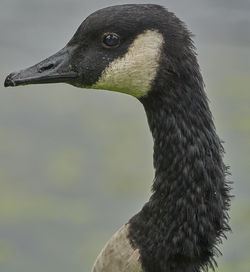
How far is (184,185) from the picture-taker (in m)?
4.16

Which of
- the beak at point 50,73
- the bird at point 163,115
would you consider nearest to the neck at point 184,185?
the bird at point 163,115

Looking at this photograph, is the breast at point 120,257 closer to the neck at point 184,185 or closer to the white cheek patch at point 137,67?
the neck at point 184,185

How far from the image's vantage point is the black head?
4.05m

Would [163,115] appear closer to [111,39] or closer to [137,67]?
[137,67]

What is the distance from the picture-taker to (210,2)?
371 inches

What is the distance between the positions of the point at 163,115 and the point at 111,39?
382 millimetres

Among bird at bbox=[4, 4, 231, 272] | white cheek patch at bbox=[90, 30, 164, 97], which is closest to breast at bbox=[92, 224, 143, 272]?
bird at bbox=[4, 4, 231, 272]

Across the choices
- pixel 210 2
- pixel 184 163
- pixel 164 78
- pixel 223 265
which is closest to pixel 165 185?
pixel 184 163

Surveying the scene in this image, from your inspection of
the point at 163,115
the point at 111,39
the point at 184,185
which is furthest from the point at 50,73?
the point at 184,185

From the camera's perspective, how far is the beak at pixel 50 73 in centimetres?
427

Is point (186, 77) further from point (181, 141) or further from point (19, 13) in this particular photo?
point (19, 13)

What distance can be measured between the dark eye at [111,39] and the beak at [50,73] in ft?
0.59

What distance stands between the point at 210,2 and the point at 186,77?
550 centimetres

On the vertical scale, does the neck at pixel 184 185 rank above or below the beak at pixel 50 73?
below
